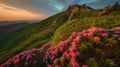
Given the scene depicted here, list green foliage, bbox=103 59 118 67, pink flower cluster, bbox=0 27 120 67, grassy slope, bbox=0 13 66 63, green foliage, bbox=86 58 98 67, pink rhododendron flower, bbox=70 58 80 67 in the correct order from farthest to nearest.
Answer: grassy slope, bbox=0 13 66 63 < pink flower cluster, bbox=0 27 120 67 < pink rhododendron flower, bbox=70 58 80 67 < green foliage, bbox=86 58 98 67 < green foliage, bbox=103 59 118 67

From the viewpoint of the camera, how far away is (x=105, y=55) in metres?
17.1

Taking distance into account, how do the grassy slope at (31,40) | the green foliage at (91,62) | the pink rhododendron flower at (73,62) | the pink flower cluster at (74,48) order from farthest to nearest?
Answer: the grassy slope at (31,40)
the pink flower cluster at (74,48)
the pink rhododendron flower at (73,62)
the green foliage at (91,62)

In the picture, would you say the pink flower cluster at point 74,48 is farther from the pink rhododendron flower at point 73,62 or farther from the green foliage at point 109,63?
the green foliage at point 109,63

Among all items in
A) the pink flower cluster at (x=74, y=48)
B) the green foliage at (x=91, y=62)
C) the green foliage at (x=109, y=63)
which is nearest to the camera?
the green foliage at (x=109, y=63)

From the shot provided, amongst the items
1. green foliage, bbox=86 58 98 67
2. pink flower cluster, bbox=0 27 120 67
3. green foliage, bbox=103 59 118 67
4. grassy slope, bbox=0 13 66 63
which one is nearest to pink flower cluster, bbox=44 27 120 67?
pink flower cluster, bbox=0 27 120 67

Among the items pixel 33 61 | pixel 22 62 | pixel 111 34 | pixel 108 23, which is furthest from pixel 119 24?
pixel 22 62

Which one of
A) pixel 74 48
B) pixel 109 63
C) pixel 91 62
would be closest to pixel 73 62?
pixel 74 48

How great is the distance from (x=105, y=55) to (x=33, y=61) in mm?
13137

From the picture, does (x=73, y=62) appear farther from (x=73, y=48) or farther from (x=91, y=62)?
(x=91, y=62)

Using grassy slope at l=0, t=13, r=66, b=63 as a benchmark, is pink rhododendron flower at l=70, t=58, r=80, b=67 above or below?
above

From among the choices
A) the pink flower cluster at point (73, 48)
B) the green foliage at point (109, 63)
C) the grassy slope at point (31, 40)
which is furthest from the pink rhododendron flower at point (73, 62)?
the grassy slope at point (31, 40)

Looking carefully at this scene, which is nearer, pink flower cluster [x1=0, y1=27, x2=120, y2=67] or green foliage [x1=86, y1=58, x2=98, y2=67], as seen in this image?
green foliage [x1=86, y1=58, x2=98, y2=67]

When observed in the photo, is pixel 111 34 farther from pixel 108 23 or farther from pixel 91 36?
pixel 108 23

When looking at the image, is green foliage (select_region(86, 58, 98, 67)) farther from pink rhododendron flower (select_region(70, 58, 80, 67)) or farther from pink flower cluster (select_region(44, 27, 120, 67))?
pink rhododendron flower (select_region(70, 58, 80, 67))
